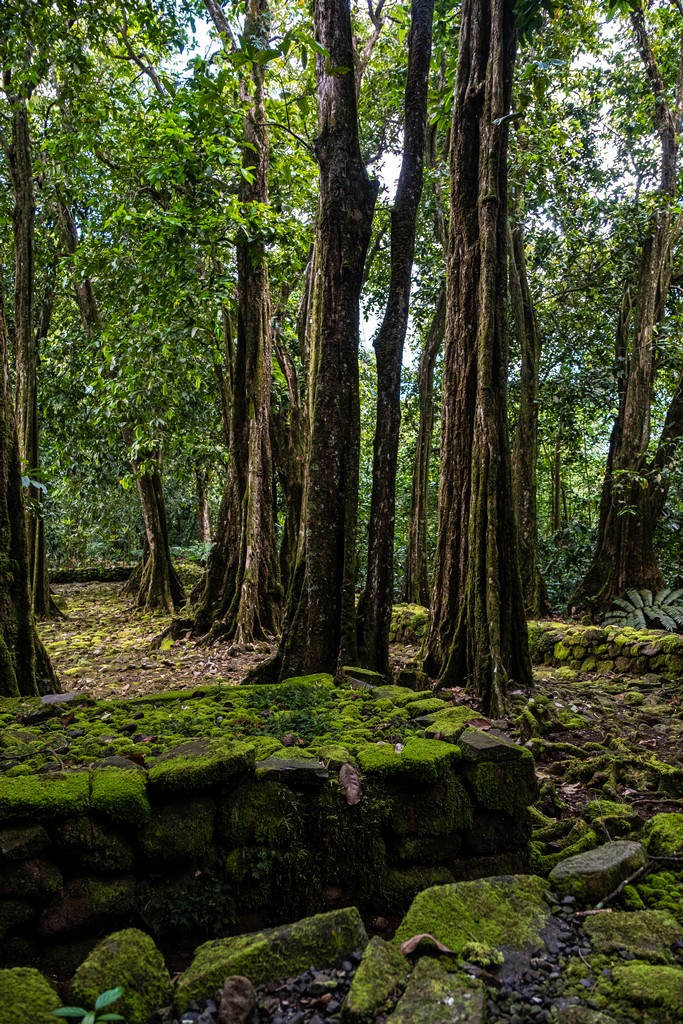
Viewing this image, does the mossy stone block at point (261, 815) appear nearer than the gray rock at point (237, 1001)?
No

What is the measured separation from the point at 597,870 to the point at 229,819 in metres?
1.61

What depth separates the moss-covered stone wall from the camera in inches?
273

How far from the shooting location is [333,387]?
5.24 m

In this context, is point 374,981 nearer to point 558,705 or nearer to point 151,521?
point 558,705

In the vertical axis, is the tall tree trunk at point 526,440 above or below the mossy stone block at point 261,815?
above

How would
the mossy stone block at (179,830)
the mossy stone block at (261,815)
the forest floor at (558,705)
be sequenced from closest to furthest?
1. the mossy stone block at (179,830)
2. the mossy stone block at (261,815)
3. the forest floor at (558,705)

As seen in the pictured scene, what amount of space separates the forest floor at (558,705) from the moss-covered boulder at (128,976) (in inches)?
79.6

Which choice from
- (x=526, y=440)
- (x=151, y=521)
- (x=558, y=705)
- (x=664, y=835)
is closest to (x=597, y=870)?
(x=664, y=835)

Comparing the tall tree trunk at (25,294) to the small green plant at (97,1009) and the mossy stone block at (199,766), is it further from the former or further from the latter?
the small green plant at (97,1009)

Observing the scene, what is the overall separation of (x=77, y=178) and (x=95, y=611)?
7352mm

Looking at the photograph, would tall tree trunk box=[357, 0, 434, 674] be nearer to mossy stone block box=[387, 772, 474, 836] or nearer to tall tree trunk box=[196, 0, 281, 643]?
mossy stone block box=[387, 772, 474, 836]

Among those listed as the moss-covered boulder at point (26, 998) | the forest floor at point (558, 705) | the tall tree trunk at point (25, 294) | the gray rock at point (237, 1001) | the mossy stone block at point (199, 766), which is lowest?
the forest floor at point (558, 705)

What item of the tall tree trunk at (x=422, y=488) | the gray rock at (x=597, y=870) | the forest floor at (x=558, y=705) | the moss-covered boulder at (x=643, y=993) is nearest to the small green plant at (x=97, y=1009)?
the moss-covered boulder at (x=643, y=993)

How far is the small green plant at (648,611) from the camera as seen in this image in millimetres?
8414
